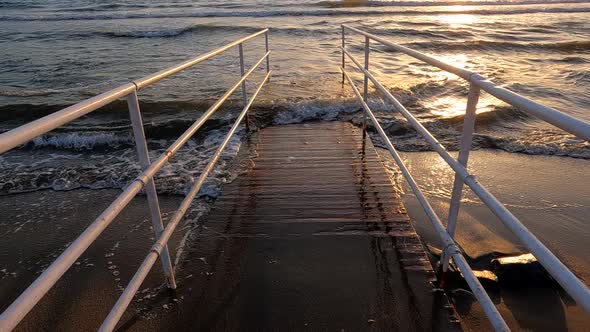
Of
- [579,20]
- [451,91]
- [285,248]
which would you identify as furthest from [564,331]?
[579,20]

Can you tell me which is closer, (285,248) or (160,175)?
(285,248)

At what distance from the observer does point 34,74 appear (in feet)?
34.4

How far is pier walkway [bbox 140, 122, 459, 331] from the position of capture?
87.4 inches

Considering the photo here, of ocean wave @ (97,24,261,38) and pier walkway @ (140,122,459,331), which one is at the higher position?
ocean wave @ (97,24,261,38)

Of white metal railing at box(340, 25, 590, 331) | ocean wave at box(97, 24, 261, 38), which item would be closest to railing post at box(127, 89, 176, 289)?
white metal railing at box(340, 25, 590, 331)

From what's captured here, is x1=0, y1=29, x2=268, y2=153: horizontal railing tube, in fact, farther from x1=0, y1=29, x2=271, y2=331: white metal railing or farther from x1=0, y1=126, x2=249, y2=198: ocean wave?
x1=0, y1=126, x2=249, y2=198: ocean wave

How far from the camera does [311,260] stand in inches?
107

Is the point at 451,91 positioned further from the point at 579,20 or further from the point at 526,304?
the point at 579,20

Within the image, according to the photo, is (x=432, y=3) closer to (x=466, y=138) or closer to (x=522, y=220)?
(x=522, y=220)

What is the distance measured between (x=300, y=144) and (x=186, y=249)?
89.8 inches

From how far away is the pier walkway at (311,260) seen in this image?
2.22 meters

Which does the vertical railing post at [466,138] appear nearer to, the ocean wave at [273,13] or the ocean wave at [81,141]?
the ocean wave at [81,141]

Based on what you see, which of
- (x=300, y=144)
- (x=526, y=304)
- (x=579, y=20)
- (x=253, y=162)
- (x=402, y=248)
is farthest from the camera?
(x=579, y=20)

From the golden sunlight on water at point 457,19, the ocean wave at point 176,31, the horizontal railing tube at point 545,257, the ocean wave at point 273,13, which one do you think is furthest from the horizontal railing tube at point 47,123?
the ocean wave at point 273,13
